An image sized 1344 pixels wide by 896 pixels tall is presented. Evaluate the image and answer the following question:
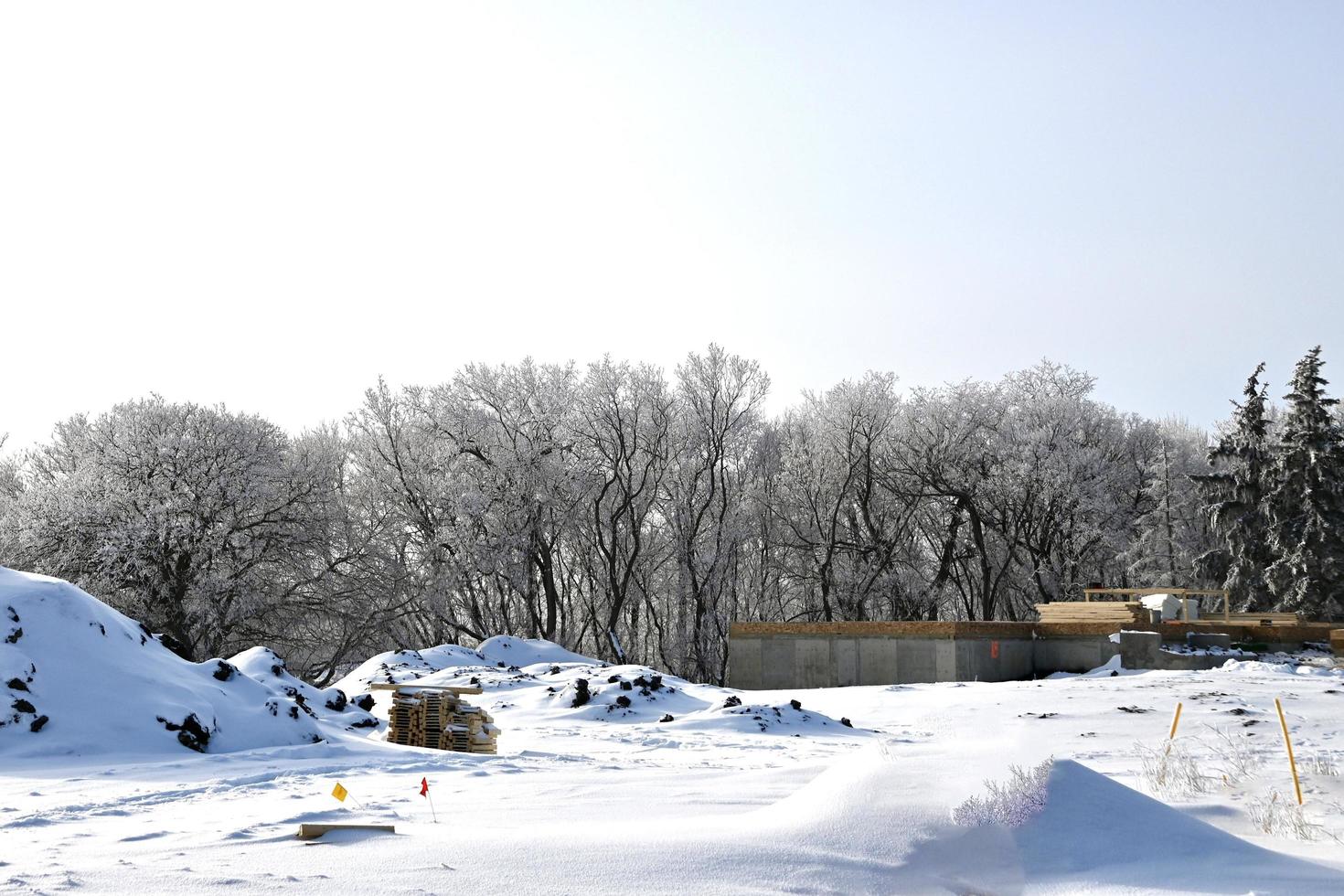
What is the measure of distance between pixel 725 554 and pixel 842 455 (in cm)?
717

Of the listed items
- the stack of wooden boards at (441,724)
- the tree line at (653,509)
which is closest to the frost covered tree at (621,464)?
the tree line at (653,509)

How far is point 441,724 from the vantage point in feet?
47.9

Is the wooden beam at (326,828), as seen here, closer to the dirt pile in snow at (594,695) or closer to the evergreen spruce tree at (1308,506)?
the dirt pile in snow at (594,695)

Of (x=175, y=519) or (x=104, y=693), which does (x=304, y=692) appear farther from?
(x=175, y=519)

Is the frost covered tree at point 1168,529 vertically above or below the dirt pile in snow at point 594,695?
above

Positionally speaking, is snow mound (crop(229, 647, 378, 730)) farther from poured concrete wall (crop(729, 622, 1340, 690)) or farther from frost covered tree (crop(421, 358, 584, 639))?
frost covered tree (crop(421, 358, 584, 639))

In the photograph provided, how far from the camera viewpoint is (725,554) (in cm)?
4456

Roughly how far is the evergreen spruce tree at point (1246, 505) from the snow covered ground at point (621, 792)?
21.0 m

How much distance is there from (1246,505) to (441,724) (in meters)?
32.5

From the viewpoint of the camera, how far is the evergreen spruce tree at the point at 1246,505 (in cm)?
3750

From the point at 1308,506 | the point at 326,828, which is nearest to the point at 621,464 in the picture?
the point at 1308,506

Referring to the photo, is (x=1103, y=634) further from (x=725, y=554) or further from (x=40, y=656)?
(x=40, y=656)

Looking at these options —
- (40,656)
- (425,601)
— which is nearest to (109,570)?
(425,601)

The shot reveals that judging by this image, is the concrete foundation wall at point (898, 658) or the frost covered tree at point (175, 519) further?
the frost covered tree at point (175, 519)
